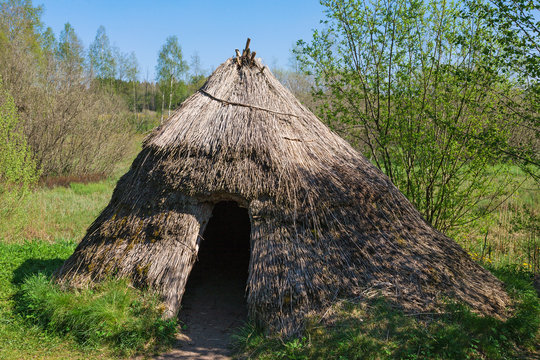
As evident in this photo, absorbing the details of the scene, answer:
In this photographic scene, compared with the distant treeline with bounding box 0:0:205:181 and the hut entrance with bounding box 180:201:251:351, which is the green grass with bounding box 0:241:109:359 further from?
the distant treeline with bounding box 0:0:205:181

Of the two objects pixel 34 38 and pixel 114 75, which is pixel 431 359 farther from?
pixel 114 75

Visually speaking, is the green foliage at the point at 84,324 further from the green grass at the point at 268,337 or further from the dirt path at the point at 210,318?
the dirt path at the point at 210,318

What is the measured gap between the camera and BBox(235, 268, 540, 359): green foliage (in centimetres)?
479

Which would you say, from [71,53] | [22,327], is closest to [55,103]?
[71,53]

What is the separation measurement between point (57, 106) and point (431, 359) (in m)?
17.8

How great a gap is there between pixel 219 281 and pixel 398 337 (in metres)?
4.12

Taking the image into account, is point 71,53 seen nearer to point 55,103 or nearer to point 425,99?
point 55,103

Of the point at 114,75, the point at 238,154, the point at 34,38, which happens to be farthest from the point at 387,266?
the point at 114,75

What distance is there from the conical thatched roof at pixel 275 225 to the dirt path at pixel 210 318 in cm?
53

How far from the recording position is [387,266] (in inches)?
228

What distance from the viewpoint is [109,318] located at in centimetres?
545

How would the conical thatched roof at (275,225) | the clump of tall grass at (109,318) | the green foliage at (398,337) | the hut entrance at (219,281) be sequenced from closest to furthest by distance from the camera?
the green foliage at (398,337), the clump of tall grass at (109,318), the conical thatched roof at (275,225), the hut entrance at (219,281)

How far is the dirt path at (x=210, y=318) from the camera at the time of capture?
544cm

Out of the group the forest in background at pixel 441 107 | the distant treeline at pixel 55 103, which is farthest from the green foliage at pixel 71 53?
the forest in background at pixel 441 107
